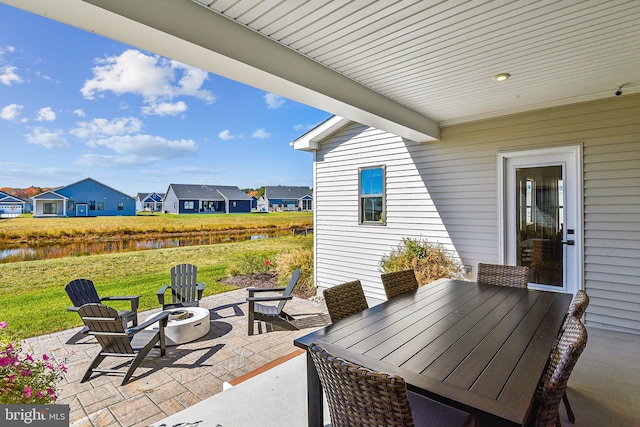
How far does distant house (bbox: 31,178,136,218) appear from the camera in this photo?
5602 mm

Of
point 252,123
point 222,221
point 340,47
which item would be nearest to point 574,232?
point 340,47

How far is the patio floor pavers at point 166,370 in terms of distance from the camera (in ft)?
8.84

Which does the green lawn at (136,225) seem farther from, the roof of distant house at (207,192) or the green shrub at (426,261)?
the green shrub at (426,261)

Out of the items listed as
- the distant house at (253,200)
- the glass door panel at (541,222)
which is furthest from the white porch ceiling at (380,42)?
the distant house at (253,200)

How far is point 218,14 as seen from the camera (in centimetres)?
219

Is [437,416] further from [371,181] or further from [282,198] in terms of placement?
[282,198]

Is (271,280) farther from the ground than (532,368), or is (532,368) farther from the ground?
(532,368)

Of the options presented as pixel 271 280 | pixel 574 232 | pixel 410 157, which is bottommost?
pixel 271 280

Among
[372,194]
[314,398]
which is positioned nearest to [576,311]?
[314,398]

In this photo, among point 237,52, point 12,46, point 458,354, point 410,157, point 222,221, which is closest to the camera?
point 458,354

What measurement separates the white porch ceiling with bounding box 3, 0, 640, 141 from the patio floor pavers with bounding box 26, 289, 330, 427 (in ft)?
9.56

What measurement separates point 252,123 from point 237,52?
980 centimetres

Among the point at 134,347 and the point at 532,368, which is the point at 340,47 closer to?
the point at 532,368

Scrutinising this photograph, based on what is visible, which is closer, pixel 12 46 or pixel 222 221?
pixel 12 46
